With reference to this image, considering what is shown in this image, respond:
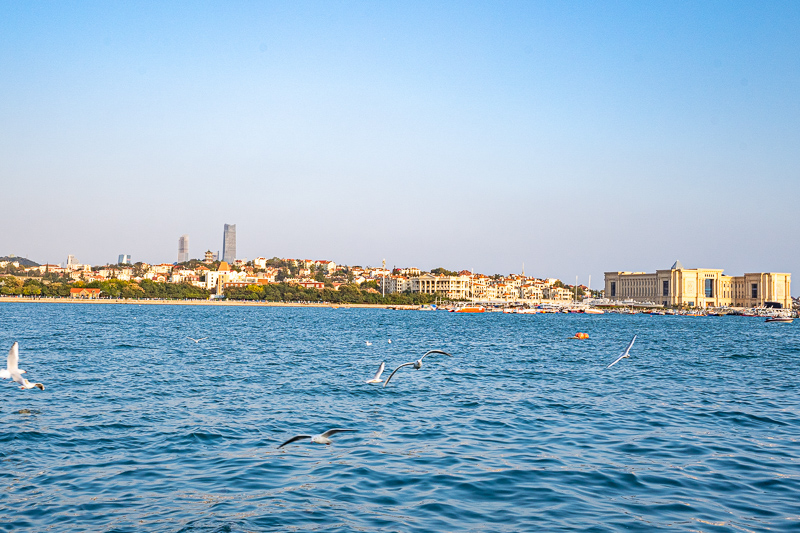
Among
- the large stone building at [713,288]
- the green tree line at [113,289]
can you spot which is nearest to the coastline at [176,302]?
the green tree line at [113,289]

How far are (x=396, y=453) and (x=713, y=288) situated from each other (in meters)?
198

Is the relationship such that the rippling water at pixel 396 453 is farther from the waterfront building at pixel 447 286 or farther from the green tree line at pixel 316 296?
the waterfront building at pixel 447 286

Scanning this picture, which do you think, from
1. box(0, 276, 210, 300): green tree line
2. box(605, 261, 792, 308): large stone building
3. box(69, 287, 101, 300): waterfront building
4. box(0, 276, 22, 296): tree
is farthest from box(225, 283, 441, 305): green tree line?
box(605, 261, 792, 308): large stone building

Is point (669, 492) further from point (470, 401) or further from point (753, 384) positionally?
point (753, 384)

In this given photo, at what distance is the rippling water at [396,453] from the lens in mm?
8367

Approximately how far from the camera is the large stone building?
180 metres

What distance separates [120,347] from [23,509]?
2496 cm

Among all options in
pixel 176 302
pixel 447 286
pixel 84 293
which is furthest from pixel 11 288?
pixel 447 286

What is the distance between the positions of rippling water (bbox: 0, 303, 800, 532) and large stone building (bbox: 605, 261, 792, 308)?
574 feet

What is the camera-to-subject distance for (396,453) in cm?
1132

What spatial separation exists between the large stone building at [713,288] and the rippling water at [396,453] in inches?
6884

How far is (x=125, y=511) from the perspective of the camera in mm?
8305

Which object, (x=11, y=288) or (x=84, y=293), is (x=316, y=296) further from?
(x=11, y=288)

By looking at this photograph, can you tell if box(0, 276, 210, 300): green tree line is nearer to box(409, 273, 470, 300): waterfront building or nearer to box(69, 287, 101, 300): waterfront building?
box(69, 287, 101, 300): waterfront building
